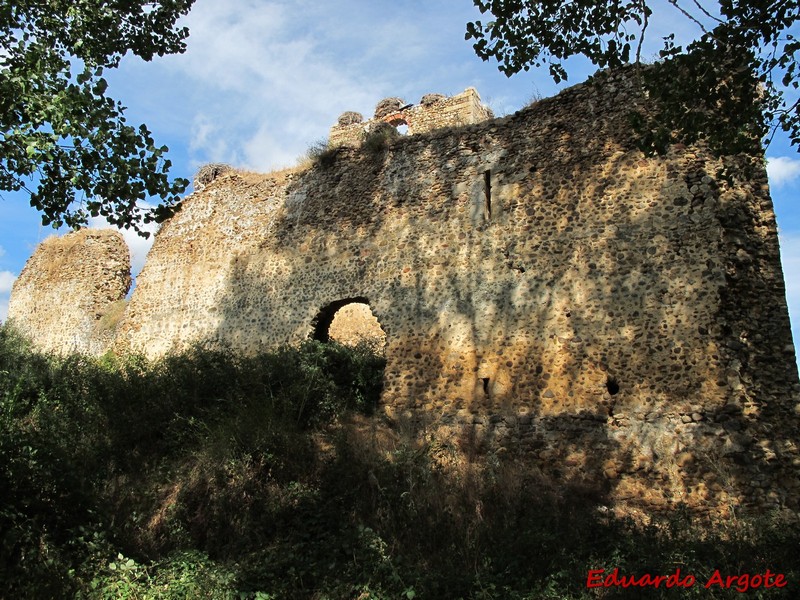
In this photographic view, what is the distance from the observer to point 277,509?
297 inches

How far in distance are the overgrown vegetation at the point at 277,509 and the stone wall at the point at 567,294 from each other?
88 cm

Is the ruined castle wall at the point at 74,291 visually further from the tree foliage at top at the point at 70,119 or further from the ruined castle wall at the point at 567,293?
the tree foliage at top at the point at 70,119

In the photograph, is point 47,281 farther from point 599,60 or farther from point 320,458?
point 599,60

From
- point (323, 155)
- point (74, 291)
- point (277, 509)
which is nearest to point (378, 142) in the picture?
point (323, 155)

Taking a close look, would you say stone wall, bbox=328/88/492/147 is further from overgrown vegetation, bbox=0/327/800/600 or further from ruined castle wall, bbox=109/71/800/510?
overgrown vegetation, bbox=0/327/800/600

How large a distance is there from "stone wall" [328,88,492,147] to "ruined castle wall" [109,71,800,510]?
7.79m

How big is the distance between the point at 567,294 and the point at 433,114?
12690 mm

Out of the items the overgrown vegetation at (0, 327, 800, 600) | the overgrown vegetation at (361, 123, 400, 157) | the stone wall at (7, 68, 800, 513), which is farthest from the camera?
the overgrown vegetation at (361, 123, 400, 157)

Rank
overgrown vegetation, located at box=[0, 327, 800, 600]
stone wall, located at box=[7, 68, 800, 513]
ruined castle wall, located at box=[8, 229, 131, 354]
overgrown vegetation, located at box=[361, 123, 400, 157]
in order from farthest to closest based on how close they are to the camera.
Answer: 1. ruined castle wall, located at box=[8, 229, 131, 354]
2. overgrown vegetation, located at box=[361, 123, 400, 157]
3. stone wall, located at box=[7, 68, 800, 513]
4. overgrown vegetation, located at box=[0, 327, 800, 600]

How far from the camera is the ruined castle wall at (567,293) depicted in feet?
27.9

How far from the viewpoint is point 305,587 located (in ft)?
20.5

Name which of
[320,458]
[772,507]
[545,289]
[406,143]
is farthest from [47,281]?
[772,507]

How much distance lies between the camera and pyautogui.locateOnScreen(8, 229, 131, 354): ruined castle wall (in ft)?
58.6

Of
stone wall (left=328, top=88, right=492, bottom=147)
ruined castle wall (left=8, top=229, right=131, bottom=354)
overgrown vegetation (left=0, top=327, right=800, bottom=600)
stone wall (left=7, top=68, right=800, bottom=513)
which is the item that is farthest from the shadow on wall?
stone wall (left=328, top=88, right=492, bottom=147)
